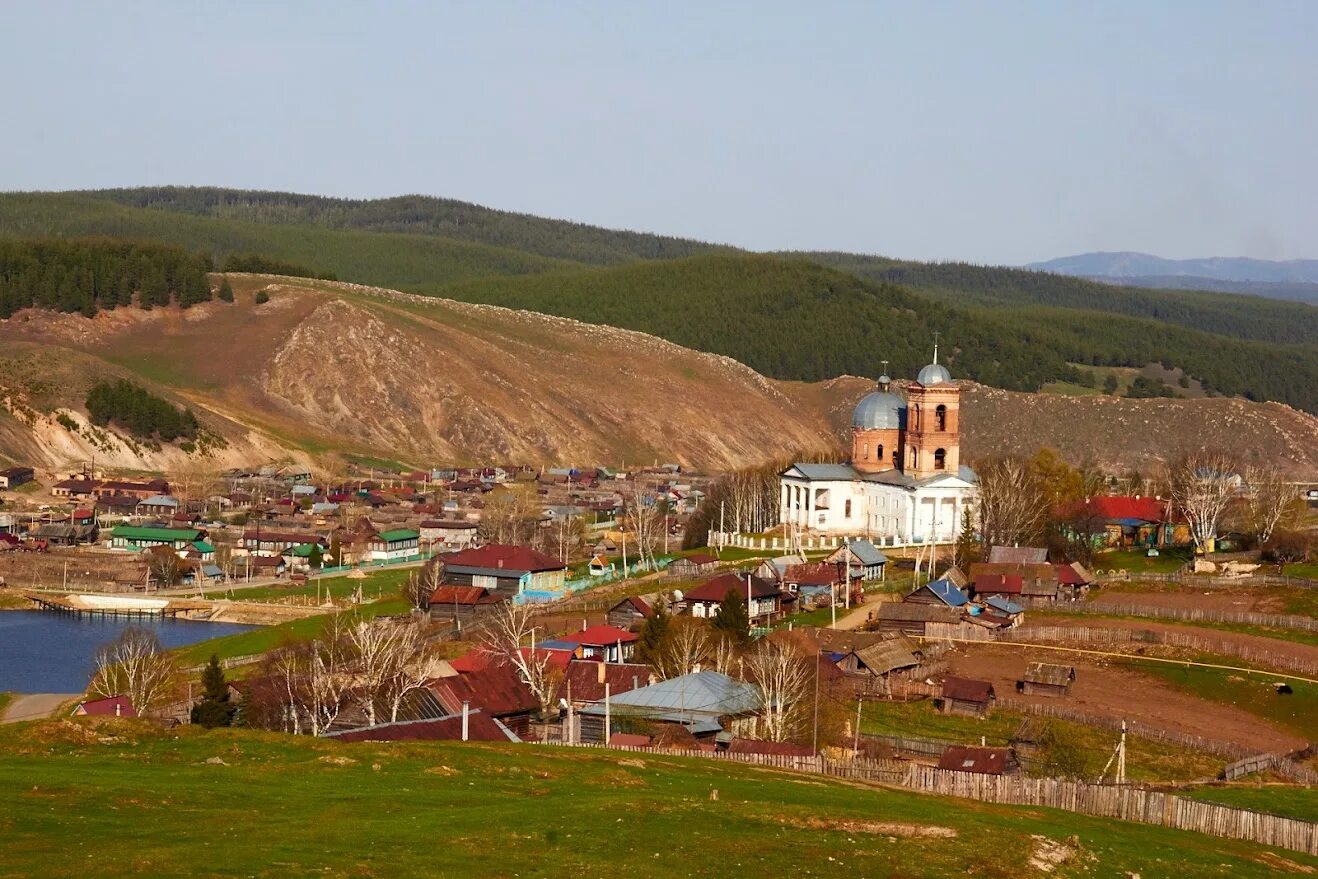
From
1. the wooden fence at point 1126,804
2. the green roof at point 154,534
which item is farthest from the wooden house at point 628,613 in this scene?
the green roof at point 154,534

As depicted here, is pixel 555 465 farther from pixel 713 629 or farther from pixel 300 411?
pixel 713 629

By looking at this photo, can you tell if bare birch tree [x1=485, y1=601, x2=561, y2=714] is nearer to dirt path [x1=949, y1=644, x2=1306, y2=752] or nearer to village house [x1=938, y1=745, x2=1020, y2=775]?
village house [x1=938, y1=745, x2=1020, y2=775]

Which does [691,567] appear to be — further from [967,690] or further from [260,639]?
[967,690]

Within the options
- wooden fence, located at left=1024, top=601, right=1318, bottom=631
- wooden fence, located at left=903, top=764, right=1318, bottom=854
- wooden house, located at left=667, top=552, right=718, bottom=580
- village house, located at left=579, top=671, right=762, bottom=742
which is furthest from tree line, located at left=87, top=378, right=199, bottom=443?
wooden fence, located at left=903, top=764, right=1318, bottom=854

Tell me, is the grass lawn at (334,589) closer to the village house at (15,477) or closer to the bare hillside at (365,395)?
the village house at (15,477)

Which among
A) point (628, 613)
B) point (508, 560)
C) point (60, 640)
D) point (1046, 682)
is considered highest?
point (508, 560)

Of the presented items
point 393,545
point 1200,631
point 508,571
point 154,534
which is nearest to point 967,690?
point 1200,631

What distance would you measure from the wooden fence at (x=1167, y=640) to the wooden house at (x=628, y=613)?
13.2m

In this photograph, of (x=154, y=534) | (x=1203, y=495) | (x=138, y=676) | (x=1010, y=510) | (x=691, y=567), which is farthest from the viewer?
(x=154, y=534)

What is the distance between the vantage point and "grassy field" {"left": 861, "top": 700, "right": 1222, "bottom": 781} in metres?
49.5

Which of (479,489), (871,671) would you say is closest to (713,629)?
(871,671)

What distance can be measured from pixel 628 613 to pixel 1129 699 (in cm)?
2137

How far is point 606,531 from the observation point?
121m

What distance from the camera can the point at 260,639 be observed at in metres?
79.1
